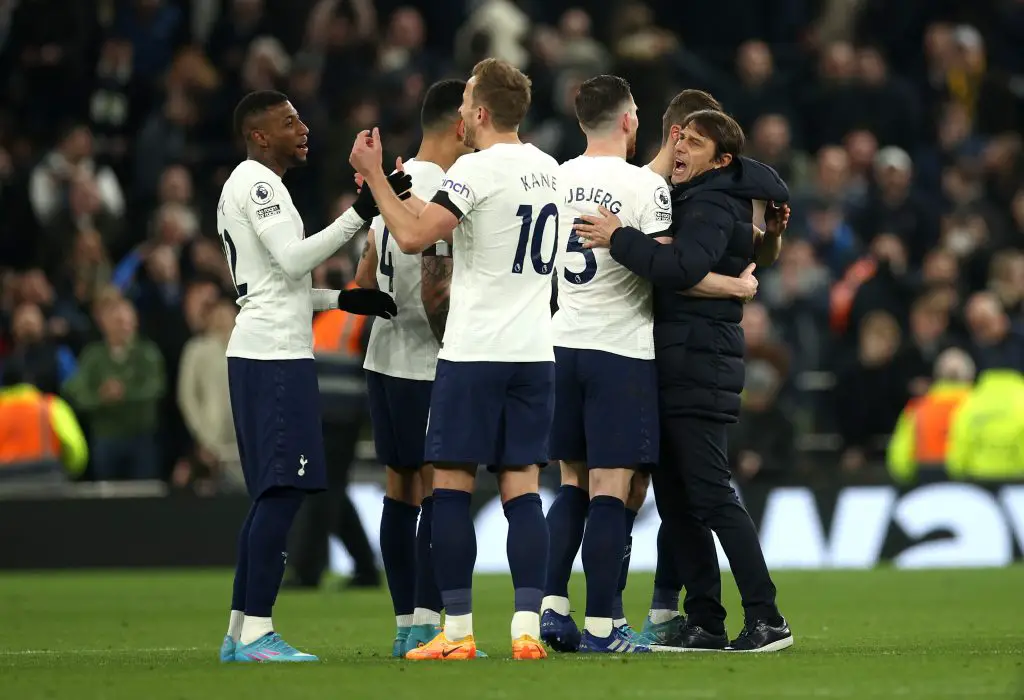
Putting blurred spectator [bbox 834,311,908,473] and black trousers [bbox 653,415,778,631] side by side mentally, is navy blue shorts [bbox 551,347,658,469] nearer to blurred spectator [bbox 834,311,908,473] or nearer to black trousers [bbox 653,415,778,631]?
black trousers [bbox 653,415,778,631]

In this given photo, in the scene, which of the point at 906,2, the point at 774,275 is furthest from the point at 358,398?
the point at 906,2

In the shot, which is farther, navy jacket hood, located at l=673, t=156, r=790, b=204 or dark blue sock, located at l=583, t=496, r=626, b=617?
navy jacket hood, located at l=673, t=156, r=790, b=204

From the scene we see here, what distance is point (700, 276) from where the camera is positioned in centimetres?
804

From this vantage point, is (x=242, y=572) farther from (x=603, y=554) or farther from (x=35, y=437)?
(x=35, y=437)

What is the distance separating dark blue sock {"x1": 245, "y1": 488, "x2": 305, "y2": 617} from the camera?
777cm

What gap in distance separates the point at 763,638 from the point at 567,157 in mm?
10322

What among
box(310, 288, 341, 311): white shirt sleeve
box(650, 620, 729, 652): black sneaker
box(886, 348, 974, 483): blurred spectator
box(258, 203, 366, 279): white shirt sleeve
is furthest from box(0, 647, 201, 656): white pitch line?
box(886, 348, 974, 483): blurred spectator

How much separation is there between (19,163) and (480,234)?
1207 cm

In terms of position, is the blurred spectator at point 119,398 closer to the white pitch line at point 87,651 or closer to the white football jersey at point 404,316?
the white pitch line at point 87,651

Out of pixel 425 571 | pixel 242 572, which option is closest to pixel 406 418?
pixel 425 571

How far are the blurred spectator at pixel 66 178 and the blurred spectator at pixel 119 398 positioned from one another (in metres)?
2.31

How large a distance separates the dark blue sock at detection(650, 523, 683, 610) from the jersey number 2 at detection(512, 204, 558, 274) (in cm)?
154

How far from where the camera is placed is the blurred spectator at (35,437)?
15.8m

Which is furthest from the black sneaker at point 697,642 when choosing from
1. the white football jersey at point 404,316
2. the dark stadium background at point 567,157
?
the dark stadium background at point 567,157
